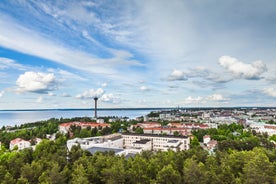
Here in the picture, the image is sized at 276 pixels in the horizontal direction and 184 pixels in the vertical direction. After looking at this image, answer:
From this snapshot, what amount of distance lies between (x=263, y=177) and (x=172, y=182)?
542 cm

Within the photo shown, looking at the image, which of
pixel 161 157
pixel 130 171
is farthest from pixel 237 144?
pixel 130 171

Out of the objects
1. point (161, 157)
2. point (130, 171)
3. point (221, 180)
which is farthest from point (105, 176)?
point (221, 180)

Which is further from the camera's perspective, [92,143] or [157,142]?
[157,142]

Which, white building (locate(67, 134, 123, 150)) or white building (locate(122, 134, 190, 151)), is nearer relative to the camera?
white building (locate(67, 134, 123, 150))

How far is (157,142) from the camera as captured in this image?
3553cm

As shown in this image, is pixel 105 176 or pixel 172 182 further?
pixel 105 176

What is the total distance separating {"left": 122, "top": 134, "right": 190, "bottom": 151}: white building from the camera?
3222 centimetres

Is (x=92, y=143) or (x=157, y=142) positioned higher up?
(x=92, y=143)

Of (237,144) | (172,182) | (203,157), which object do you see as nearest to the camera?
(172,182)

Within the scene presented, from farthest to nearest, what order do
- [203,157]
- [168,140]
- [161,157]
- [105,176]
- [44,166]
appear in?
[168,140] < [203,157] < [161,157] < [44,166] < [105,176]

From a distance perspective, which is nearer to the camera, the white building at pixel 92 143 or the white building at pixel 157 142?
the white building at pixel 92 143

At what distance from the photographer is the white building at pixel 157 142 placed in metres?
32.2

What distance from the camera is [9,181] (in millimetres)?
13070

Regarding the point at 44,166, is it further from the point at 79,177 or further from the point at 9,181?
the point at 79,177
